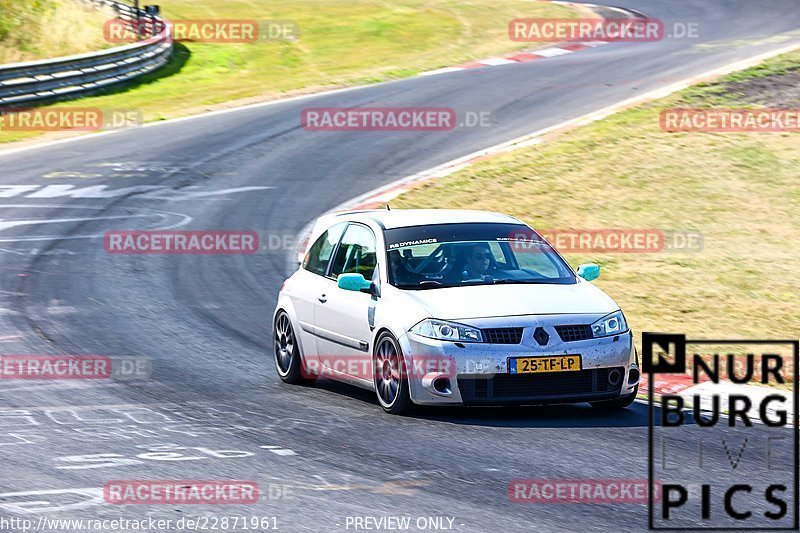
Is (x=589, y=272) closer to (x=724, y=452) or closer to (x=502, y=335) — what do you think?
(x=502, y=335)

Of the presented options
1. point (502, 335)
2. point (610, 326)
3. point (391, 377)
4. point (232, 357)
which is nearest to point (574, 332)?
point (610, 326)

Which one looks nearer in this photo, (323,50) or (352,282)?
(352,282)

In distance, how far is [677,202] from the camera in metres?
20.9

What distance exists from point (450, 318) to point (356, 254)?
1.76 meters

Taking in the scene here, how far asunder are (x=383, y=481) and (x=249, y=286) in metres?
8.77

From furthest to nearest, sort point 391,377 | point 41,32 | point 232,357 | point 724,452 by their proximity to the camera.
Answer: point 41,32 < point 232,357 < point 391,377 < point 724,452

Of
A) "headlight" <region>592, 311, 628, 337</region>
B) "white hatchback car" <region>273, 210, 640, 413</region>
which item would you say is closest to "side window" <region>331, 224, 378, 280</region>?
"white hatchback car" <region>273, 210, 640, 413</region>

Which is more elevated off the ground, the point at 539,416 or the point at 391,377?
the point at 391,377

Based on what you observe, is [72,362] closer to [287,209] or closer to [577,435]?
[577,435]

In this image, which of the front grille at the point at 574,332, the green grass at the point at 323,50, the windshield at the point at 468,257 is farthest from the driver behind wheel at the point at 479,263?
the green grass at the point at 323,50

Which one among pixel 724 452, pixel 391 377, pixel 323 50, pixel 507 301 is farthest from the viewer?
pixel 323 50

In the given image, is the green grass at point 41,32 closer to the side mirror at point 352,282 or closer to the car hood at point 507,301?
the side mirror at point 352,282

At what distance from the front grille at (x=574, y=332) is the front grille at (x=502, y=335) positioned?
1.03ft

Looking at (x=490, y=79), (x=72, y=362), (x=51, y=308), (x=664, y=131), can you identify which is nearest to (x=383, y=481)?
(x=72, y=362)
